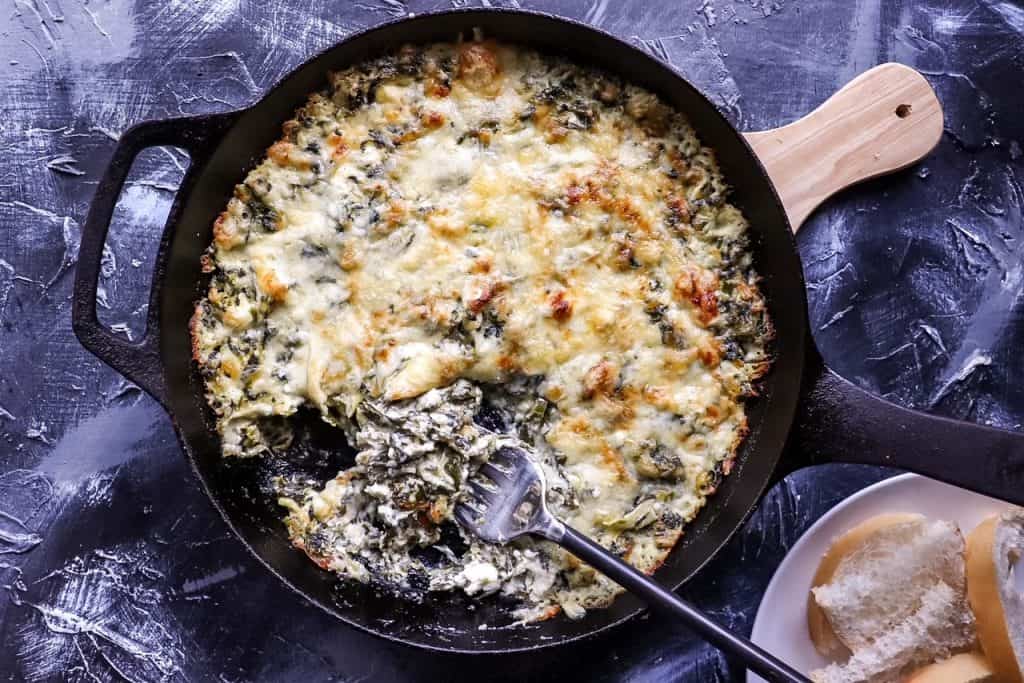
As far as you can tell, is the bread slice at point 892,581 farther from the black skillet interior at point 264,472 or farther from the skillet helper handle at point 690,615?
the skillet helper handle at point 690,615

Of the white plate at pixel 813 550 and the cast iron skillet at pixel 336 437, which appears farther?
the white plate at pixel 813 550

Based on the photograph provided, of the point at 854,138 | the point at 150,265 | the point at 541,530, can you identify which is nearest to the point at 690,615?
the point at 541,530

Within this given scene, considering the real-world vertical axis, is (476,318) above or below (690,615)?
above

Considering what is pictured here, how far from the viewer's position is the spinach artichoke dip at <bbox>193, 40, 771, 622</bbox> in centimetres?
290

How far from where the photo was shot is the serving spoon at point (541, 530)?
7.93 ft

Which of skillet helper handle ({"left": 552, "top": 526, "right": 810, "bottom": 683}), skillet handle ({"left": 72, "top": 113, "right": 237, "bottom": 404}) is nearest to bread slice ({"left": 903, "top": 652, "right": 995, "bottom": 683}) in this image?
skillet helper handle ({"left": 552, "top": 526, "right": 810, "bottom": 683})

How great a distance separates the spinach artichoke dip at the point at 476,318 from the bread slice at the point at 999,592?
3.10ft

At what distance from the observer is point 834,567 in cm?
308

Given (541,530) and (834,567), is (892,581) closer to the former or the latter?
(834,567)

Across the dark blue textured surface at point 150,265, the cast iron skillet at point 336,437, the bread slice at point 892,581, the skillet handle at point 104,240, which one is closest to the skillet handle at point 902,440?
the cast iron skillet at point 336,437

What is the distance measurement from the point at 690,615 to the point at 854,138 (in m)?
1.92

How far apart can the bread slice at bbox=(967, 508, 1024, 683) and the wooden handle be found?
1293mm

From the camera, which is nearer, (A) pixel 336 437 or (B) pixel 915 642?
(B) pixel 915 642

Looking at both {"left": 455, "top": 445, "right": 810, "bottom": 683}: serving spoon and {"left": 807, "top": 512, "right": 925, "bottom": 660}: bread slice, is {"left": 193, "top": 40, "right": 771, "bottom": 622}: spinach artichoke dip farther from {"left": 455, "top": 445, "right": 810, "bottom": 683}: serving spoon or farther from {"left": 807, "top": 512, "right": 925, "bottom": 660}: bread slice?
{"left": 807, "top": 512, "right": 925, "bottom": 660}: bread slice
